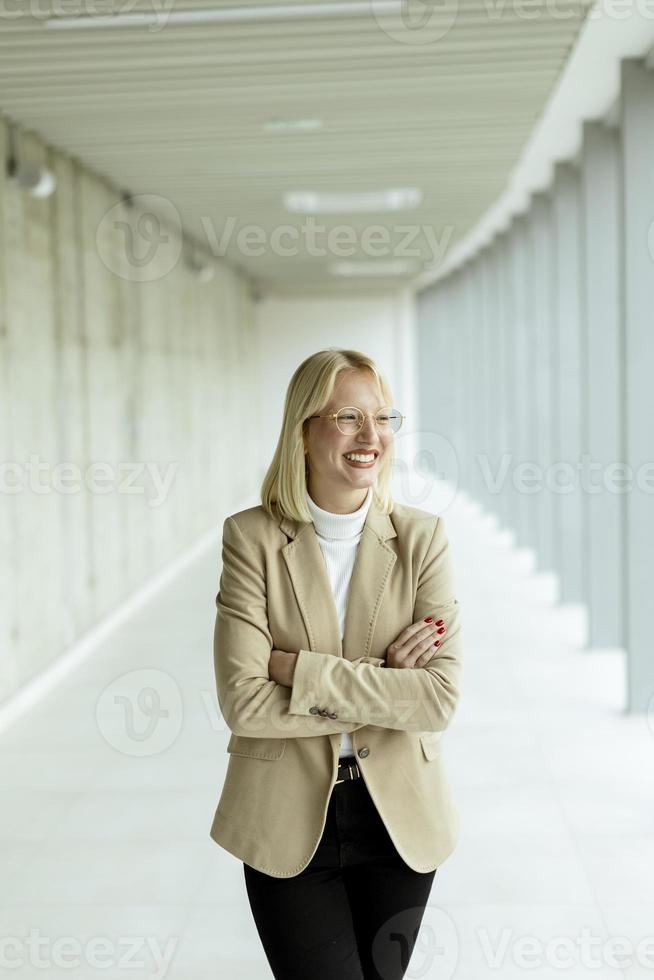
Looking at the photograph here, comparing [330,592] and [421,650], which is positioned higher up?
[330,592]

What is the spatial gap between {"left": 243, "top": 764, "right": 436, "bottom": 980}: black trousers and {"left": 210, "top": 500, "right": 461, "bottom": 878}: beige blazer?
0.05m

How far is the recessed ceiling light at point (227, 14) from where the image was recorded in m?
4.84

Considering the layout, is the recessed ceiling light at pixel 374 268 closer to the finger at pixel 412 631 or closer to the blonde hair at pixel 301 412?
the blonde hair at pixel 301 412

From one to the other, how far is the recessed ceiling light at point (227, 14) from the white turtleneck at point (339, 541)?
11.0 ft

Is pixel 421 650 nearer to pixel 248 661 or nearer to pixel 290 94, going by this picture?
pixel 248 661

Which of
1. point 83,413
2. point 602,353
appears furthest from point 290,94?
point 83,413

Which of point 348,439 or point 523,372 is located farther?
point 523,372

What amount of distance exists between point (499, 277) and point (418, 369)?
8034mm

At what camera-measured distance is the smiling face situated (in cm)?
223

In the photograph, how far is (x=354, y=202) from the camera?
10.4 metres

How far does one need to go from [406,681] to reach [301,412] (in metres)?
0.60

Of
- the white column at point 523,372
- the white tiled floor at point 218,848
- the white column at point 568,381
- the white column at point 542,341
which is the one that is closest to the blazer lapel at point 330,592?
the white tiled floor at point 218,848

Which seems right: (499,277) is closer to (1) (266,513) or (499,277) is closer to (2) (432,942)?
(2) (432,942)

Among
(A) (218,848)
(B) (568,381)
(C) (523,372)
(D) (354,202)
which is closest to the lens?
(A) (218,848)
